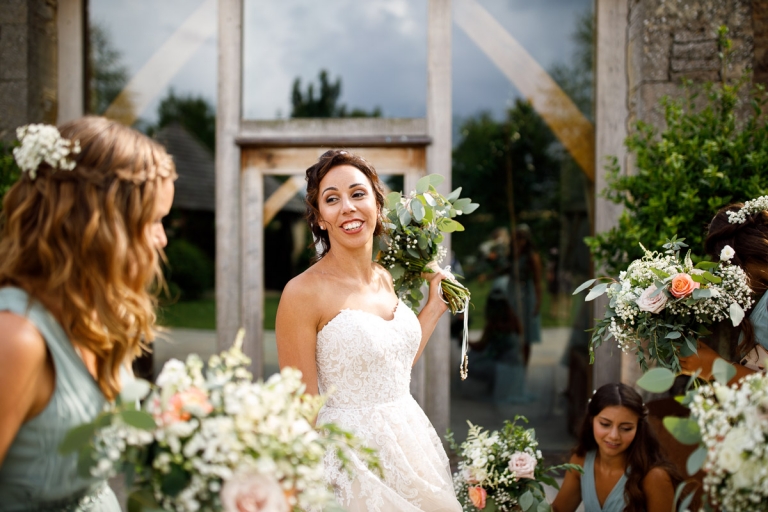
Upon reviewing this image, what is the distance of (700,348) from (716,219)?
0.54 meters

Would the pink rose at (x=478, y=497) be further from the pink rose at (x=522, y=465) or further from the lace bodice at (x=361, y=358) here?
the lace bodice at (x=361, y=358)

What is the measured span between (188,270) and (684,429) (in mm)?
3940

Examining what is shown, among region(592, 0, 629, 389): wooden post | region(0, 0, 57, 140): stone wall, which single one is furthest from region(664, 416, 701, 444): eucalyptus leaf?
region(0, 0, 57, 140): stone wall

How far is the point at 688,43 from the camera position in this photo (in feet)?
12.4

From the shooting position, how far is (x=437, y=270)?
291 centimetres

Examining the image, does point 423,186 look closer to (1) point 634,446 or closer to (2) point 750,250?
(2) point 750,250

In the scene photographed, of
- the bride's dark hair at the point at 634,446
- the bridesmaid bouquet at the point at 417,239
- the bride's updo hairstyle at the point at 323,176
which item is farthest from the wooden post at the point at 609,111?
the bride's updo hairstyle at the point at 323,176

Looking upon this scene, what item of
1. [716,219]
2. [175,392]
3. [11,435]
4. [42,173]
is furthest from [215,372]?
[716,219]

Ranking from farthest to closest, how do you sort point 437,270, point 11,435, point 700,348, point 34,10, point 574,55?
point 574,55, point 34,10, point 437,270, point 700,348, point 11,435

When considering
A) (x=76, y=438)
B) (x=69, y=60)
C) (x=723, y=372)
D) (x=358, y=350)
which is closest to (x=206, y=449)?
(x=76, y=438)

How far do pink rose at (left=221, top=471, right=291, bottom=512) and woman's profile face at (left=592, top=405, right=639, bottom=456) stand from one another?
2.01 m

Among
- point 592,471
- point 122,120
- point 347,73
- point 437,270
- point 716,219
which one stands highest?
point 347,73

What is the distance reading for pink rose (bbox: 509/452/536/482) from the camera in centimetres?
262

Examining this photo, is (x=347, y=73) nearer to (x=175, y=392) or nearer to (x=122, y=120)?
(x=122, y=120)
